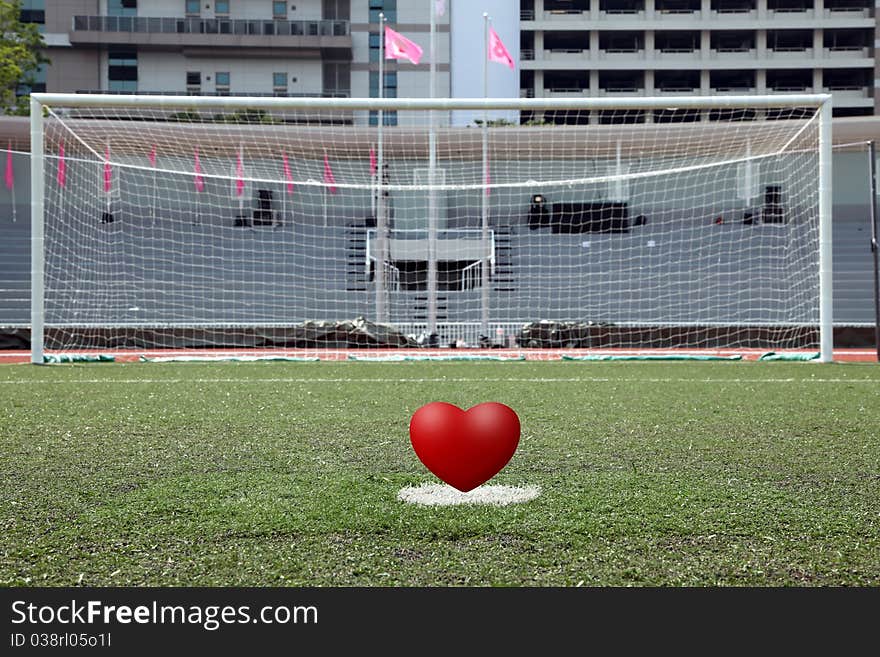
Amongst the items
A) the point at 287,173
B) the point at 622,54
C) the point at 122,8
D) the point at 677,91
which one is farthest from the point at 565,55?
the point at 287,173

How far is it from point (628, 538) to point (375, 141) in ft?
46.2

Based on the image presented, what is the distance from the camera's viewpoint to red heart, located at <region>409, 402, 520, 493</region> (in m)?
2.34

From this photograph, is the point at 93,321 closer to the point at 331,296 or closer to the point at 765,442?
the point at 331,296

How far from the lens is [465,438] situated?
92.1 inches

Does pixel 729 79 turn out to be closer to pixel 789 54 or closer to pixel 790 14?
pixel 789 54

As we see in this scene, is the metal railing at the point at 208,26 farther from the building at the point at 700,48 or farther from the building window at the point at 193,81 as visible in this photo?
the building at the point at 700,48

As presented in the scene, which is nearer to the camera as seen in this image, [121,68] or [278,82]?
[278,82]

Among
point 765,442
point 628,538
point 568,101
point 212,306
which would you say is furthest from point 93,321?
point 628,538

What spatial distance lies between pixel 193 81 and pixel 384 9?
7.68 metres

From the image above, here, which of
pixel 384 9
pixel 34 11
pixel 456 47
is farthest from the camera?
pixel 34 11

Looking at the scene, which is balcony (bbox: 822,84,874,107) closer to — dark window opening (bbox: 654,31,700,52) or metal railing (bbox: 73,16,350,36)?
dark window opening (bbox: 654,31,700,52)

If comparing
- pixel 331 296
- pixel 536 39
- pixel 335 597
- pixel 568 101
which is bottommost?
pixel 335 597

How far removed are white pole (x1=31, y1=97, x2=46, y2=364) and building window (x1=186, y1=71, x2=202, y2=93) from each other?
85.5 feet

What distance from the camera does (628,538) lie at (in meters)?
2.03
